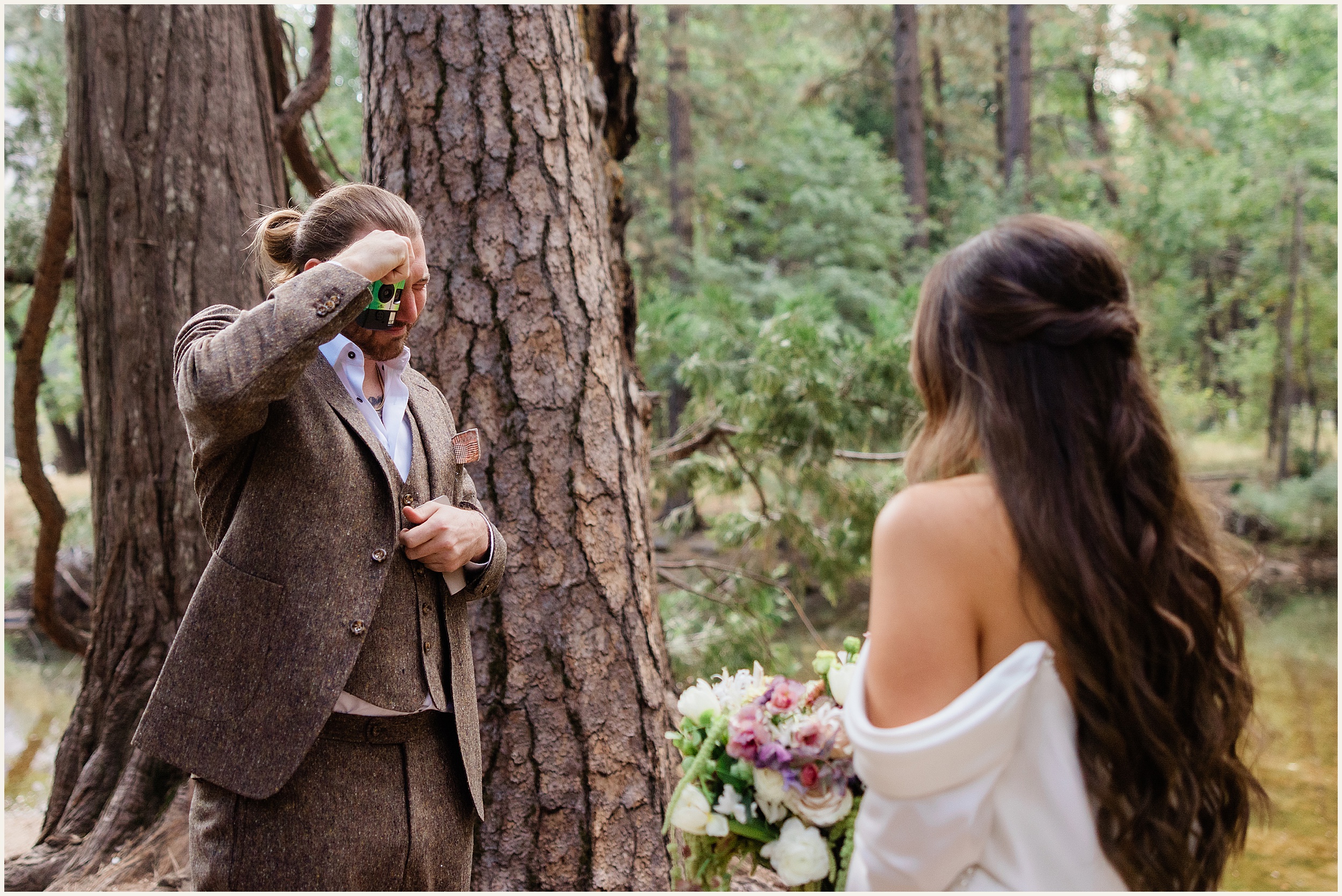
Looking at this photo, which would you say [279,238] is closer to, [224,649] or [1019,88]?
[224,649]

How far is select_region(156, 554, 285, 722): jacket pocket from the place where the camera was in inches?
63.2

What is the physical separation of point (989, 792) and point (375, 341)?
4.39 feet

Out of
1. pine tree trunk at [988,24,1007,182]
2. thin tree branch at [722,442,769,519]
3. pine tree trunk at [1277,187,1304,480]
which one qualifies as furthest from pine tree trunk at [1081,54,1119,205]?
thin tree branch at [722,442,769,519]

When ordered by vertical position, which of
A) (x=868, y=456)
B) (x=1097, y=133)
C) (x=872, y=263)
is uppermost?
(x=1097, y=133)

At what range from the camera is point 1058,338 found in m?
1.41

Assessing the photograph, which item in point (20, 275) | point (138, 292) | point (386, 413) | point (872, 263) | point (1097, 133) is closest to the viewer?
point (386, 413)

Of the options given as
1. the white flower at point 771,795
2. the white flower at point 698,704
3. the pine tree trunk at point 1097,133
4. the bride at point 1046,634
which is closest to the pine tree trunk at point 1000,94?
the pine tree trunk at point 1097,133

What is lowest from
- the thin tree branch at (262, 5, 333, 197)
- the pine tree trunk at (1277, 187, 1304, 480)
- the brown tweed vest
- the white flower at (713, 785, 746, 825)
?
the pine tree trunk at (1277, 187, 1304, 480)

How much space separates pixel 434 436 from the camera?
Answer: 1927 millimetres

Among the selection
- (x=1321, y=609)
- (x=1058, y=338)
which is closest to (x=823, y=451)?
(x=1058, y=338)

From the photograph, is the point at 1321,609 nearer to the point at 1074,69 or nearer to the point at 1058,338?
the point at 1074,69

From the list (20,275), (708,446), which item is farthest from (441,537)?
(20,275)

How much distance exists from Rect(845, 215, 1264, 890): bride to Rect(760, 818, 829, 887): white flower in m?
0.09

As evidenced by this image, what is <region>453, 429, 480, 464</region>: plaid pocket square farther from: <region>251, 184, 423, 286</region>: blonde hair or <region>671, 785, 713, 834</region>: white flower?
<region>671, 785, 713, 834</region>: white flower
